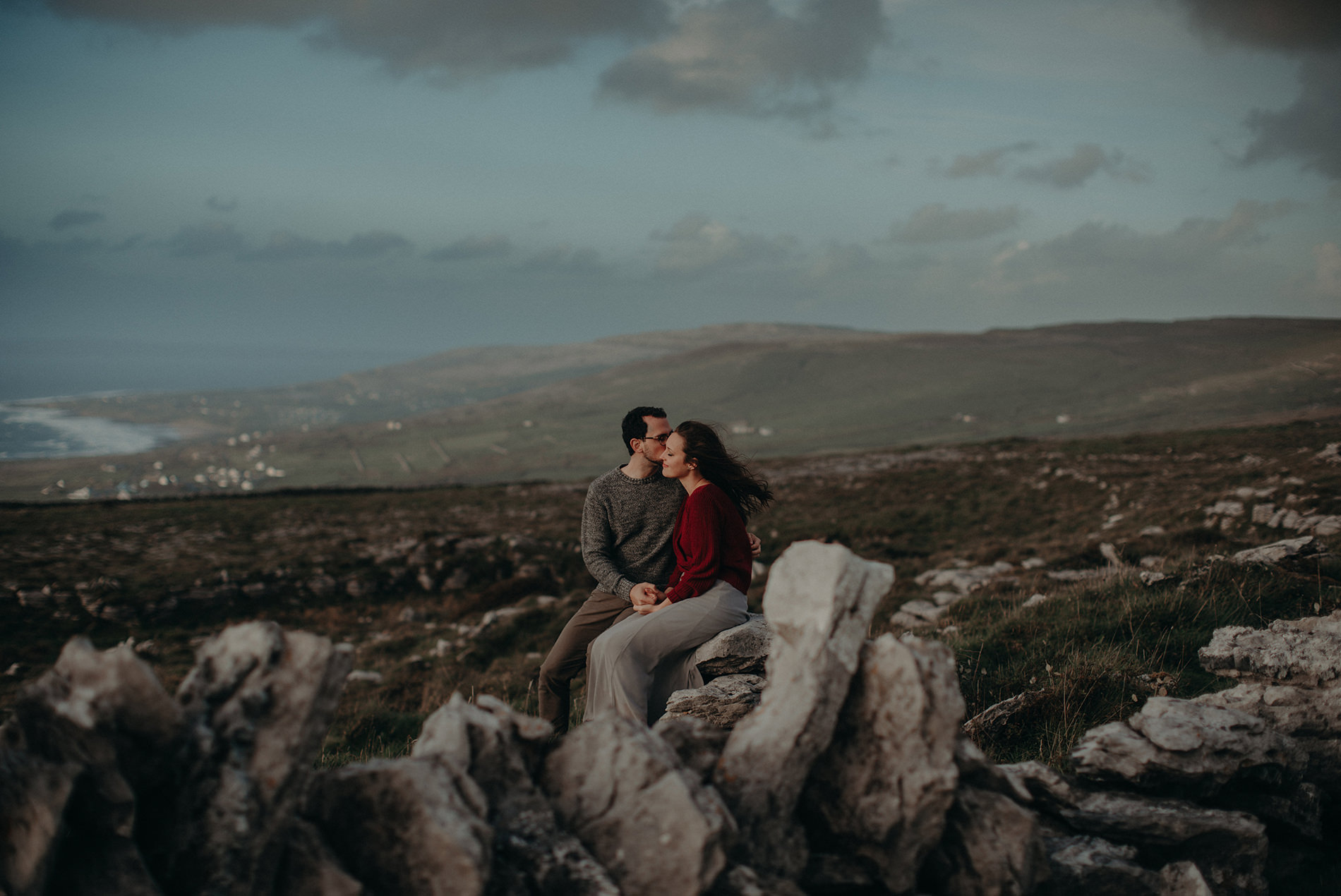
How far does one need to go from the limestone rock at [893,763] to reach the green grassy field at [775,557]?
8.43 ft

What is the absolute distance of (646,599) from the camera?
6.89 meters

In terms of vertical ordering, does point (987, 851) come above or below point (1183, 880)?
above

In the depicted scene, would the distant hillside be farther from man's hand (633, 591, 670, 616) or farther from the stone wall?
the stone wall

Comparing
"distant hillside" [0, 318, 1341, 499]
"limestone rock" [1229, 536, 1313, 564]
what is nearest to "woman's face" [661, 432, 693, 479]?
"limestone rock" [1229, 536, 1313, 564]

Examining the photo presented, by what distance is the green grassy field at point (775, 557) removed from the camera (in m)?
7.84

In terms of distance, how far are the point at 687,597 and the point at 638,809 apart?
353 cm

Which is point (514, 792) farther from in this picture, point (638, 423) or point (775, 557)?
point (775, 557)

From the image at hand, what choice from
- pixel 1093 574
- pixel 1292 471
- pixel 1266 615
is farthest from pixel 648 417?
pixel 1292 471

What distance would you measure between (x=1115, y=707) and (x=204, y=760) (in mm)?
6813

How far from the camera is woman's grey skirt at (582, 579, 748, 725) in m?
6.26

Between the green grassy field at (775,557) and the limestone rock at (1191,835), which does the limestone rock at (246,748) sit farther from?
the green grassy field at (775,557)

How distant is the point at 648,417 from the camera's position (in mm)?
7742

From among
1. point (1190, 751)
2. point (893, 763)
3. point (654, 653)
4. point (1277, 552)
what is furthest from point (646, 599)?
point (1277, 552)

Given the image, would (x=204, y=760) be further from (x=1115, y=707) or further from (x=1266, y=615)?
(x=1266, y=615)
